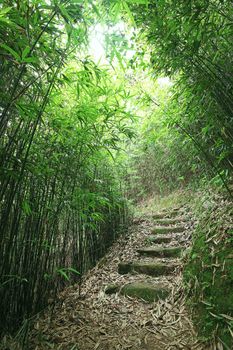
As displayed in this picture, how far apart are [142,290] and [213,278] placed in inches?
31.0

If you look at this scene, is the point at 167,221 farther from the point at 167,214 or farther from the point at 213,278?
the point at 213,278

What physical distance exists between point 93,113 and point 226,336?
63.4 inches

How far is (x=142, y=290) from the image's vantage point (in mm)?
2324

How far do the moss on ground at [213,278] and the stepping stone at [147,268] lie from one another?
0.41 metres

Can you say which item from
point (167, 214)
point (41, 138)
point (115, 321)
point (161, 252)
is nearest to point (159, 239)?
point (161, 252)

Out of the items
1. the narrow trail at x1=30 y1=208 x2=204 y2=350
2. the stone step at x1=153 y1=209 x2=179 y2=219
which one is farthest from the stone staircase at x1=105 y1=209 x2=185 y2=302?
the stone step at x1=153 y1=209 x2=179 y2=219

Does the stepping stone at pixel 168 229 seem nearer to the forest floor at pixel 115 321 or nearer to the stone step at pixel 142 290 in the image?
the forest floor at pixel 115 321

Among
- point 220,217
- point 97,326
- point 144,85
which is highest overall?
point 144,85

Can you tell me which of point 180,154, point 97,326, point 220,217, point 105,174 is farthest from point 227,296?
point 180,154

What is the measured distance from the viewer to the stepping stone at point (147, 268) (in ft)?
8.38

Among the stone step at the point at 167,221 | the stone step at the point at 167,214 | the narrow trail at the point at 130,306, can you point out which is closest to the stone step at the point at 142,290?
the narrow trail at the point at 130,306

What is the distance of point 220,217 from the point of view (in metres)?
2.16

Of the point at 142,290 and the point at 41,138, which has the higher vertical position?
the point at 41,138

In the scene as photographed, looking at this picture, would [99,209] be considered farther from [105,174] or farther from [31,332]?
[31,332]
